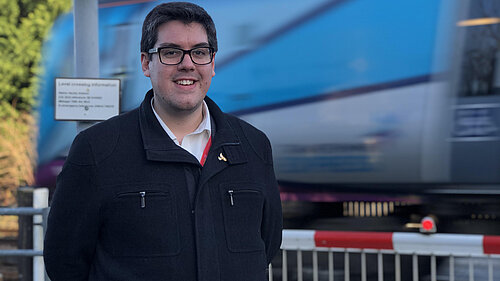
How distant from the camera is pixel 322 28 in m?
7.07

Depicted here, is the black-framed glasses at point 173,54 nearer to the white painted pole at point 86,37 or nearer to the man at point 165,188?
the man at point 165,188

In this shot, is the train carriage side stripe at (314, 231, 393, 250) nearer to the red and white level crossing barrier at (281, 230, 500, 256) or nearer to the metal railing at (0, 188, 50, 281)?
the red and white level crossing barrier at (281, 230, 500, 256)

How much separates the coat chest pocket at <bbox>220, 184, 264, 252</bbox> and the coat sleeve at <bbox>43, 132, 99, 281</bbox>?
0.38 m

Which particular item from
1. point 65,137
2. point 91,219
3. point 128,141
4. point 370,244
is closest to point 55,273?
point 91,219

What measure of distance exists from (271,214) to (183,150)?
19.4 inches

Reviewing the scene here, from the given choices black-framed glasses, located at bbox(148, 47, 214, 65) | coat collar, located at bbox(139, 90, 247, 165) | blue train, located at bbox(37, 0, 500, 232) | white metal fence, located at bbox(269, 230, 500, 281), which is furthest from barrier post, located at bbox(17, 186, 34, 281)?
black-framed glasses, located at bbox(148, 47, 214, 65)

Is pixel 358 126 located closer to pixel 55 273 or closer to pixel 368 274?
pixel 368 274

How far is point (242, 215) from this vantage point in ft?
7.16

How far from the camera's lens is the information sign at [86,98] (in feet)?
13.2

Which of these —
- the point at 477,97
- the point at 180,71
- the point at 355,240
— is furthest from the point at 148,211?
the point at 477,97

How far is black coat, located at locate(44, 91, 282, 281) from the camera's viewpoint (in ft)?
6.77

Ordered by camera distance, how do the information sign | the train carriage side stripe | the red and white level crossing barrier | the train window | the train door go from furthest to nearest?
1. the train window
2. the train door
3. the information sign
4. the train carriage side stripe
5. the red and white level crossing barrier

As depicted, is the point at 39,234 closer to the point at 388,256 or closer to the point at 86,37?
the point at 86,37

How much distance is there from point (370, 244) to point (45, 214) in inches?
77.0
